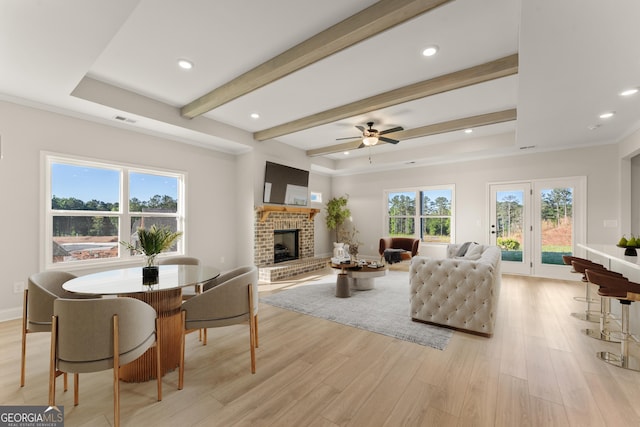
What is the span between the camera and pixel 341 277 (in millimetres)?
4316

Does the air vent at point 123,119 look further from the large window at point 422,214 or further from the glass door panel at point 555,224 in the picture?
the glass door panel at point 555,224

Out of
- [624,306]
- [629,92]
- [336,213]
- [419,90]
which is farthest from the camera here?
[336,213]

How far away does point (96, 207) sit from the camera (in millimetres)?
4109

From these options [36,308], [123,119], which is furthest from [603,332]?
[123,119]

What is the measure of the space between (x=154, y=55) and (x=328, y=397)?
3.59 m

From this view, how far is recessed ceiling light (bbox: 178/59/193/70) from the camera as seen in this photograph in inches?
118

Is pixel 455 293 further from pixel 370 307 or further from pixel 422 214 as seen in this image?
pixel 422 214

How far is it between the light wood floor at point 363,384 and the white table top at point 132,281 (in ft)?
2.46

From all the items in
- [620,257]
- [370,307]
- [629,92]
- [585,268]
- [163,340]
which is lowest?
[370,307]

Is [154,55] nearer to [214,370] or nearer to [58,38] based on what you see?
[58,38]

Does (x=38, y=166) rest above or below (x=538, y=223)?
above

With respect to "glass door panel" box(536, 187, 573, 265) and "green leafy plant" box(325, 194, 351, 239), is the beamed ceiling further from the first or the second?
"green leafy plant" box(325, 194, 351, 239)

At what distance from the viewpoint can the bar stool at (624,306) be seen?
2.26 m

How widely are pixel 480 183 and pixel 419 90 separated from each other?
3.83m
